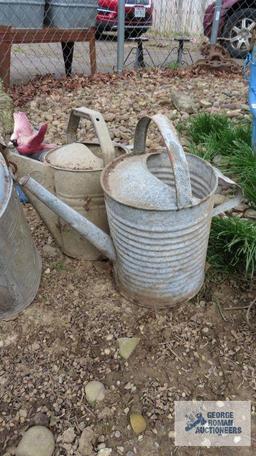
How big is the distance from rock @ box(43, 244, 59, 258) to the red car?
3990 mm

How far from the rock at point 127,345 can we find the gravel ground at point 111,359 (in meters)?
0.02

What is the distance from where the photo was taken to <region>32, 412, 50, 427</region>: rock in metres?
1.33

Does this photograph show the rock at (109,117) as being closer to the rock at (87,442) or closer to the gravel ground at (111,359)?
the gravel ground at (111,359)

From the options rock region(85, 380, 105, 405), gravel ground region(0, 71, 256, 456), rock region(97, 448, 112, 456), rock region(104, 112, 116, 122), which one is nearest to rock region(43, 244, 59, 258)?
gravel ground region(0, 71, 256, 456)

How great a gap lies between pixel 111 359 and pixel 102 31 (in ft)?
18.9

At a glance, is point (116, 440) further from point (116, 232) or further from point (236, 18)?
point (236, 18)

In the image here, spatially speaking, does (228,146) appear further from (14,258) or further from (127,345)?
(14,258)

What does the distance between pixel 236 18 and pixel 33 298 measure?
490 centimetres

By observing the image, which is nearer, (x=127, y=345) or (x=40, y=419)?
(x=40, y=419)

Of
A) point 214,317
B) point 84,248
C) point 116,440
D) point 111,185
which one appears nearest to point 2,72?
point 84,248

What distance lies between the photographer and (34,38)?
3.68 meters

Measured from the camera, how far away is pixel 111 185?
4.72ft

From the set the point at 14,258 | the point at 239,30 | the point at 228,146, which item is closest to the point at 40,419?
the point at 14,258

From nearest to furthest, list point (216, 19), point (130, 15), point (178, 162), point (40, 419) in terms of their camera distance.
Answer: point (178, 162)
point (40, 419)
point (216, 19)
point (130, 15)
